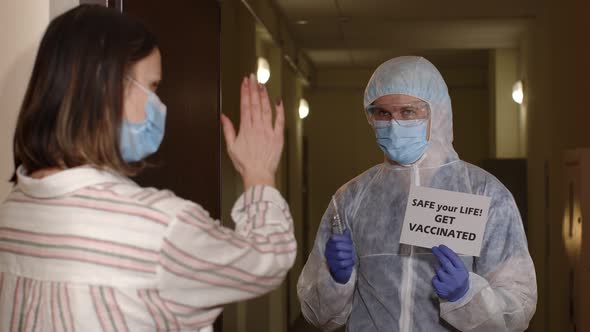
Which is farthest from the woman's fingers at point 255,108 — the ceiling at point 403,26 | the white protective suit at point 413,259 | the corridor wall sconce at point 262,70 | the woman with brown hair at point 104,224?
the ceiling at point 403,26

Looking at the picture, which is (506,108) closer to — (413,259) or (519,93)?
(519,93)

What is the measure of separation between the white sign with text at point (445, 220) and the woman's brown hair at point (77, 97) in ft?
3.29

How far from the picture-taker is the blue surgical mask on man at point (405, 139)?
208 cm

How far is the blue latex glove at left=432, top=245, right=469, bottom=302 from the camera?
5.93 ft

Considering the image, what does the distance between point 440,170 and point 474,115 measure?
8.52 m

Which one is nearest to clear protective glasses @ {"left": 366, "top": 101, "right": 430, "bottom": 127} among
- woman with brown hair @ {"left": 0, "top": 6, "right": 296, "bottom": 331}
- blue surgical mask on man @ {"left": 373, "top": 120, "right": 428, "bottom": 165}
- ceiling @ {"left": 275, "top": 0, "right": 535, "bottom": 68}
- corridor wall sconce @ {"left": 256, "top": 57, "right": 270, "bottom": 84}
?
blue surgical mask on man @ {"left": 373, "top": 120, "right": 428, "bottom": 165}

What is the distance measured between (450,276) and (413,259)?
20 centimetres

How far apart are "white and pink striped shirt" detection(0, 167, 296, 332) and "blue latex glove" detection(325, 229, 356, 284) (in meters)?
0.83

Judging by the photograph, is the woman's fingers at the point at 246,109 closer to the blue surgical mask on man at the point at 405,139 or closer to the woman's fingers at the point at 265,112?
the woman's fingers at the point at 265,112

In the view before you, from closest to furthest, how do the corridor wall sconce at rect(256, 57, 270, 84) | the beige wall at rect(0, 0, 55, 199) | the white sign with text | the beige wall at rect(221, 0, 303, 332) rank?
the beige wall at rect(0, 0, 55, 199) < the white sign with text < the beige wall at rect(221, 0, 303, 332) < the corridor wall sconce at rect(256, 57, 270, 84)

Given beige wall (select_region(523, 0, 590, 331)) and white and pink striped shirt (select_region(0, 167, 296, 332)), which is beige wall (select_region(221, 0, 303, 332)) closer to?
beige wall (select_region(523, 0, 590, 331))

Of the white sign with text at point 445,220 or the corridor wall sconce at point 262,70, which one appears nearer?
the white sign with text at point 445,220

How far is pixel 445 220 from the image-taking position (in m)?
1.91

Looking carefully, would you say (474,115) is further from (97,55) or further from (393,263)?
(97,55)
